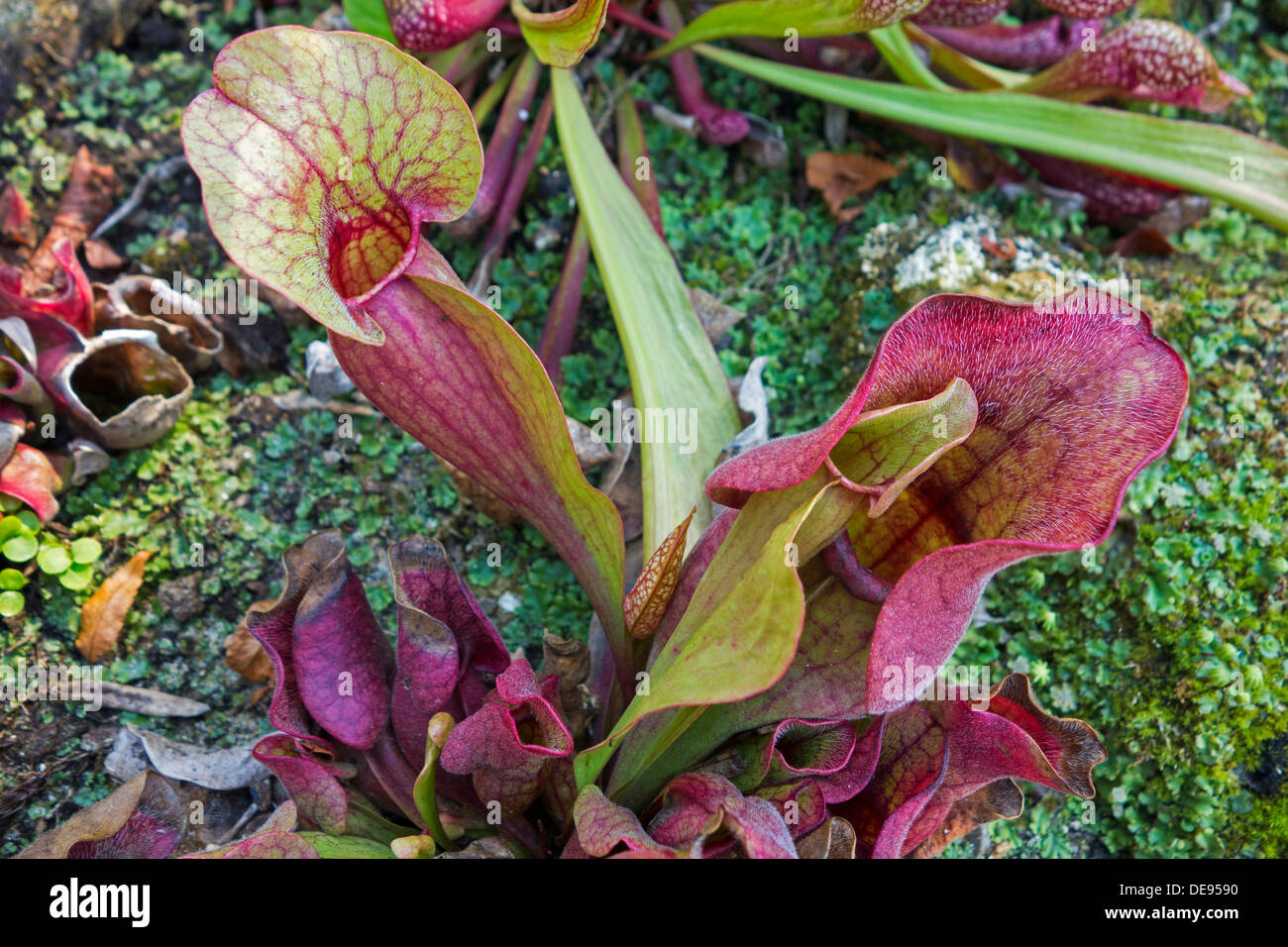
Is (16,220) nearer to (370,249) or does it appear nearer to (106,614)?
(106,614)

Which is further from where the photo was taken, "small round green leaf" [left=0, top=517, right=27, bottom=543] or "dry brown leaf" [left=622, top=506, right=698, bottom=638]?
"small round green leaf" [left=0, top=517, right=27, bottom=543]

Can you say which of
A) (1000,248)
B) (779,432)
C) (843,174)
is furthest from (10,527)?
(1000,248)

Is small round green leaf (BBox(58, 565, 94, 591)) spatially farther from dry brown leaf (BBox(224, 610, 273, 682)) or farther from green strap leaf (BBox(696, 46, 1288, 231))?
green strap leaf (BBox(696, 46, 1288, 231))

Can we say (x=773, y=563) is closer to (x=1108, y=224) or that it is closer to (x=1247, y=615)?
(x=1247, y=615)

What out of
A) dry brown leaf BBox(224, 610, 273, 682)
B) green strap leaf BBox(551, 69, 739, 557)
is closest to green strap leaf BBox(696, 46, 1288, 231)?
green strap leaf BBox(551, 69, 739, 557)

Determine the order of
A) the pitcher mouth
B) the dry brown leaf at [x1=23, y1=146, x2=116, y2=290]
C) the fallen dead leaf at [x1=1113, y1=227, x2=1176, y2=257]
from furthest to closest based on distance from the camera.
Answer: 1. the fallen dead leaf at [x1=1113, y1=227, x2=1176, y2=257]
2. the dry brown leaf at [x1=23, y1=146, x2=116, y2=290]
3. the pitcher mouth

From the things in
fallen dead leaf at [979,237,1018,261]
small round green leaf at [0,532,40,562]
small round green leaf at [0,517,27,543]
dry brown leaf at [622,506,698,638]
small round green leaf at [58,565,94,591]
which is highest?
fallen dead leaf at [979,237,1018,261]

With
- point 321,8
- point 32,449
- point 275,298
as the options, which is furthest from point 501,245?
point 32,449

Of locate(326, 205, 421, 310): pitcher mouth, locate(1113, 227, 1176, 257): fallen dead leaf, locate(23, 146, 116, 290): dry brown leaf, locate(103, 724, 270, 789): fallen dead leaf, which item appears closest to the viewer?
locate(326, 205, 421, 310): pitcher mouth
